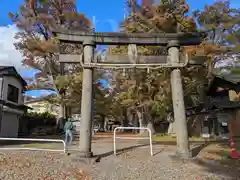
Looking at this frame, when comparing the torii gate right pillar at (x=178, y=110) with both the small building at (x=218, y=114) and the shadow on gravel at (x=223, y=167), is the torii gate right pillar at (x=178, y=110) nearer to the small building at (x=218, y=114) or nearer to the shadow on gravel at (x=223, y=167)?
the shadow on gravel at (x=223, y=167)

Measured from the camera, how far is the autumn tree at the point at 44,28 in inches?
1004

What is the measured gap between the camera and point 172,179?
5980mm

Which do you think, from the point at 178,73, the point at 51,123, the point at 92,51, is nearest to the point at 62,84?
the point at 51,123

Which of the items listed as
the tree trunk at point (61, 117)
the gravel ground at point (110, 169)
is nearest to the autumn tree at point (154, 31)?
the tree trunk at point (61, 117)

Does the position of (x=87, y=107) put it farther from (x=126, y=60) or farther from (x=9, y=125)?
(x=9, y=125)

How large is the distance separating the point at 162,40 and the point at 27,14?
22229mm

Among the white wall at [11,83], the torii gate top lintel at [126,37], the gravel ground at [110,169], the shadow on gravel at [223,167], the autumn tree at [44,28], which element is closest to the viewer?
the gravel ground at [110,169]

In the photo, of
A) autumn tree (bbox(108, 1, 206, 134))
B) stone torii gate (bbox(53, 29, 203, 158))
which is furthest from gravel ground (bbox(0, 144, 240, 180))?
autumn tree (bbox(108, 1, 206, 134))

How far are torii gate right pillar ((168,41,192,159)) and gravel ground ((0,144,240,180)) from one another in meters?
0.51

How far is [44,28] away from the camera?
87.5 feet

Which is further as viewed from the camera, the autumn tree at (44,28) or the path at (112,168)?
the autumn tree at (44,28)

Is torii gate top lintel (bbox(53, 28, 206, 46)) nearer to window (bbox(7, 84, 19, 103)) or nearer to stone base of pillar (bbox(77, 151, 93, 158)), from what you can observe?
stone base of pillar (bbox(77, 151, 93, 158))

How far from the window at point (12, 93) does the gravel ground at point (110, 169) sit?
14.4m

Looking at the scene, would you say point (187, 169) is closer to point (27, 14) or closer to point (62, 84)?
point (62, 84)
